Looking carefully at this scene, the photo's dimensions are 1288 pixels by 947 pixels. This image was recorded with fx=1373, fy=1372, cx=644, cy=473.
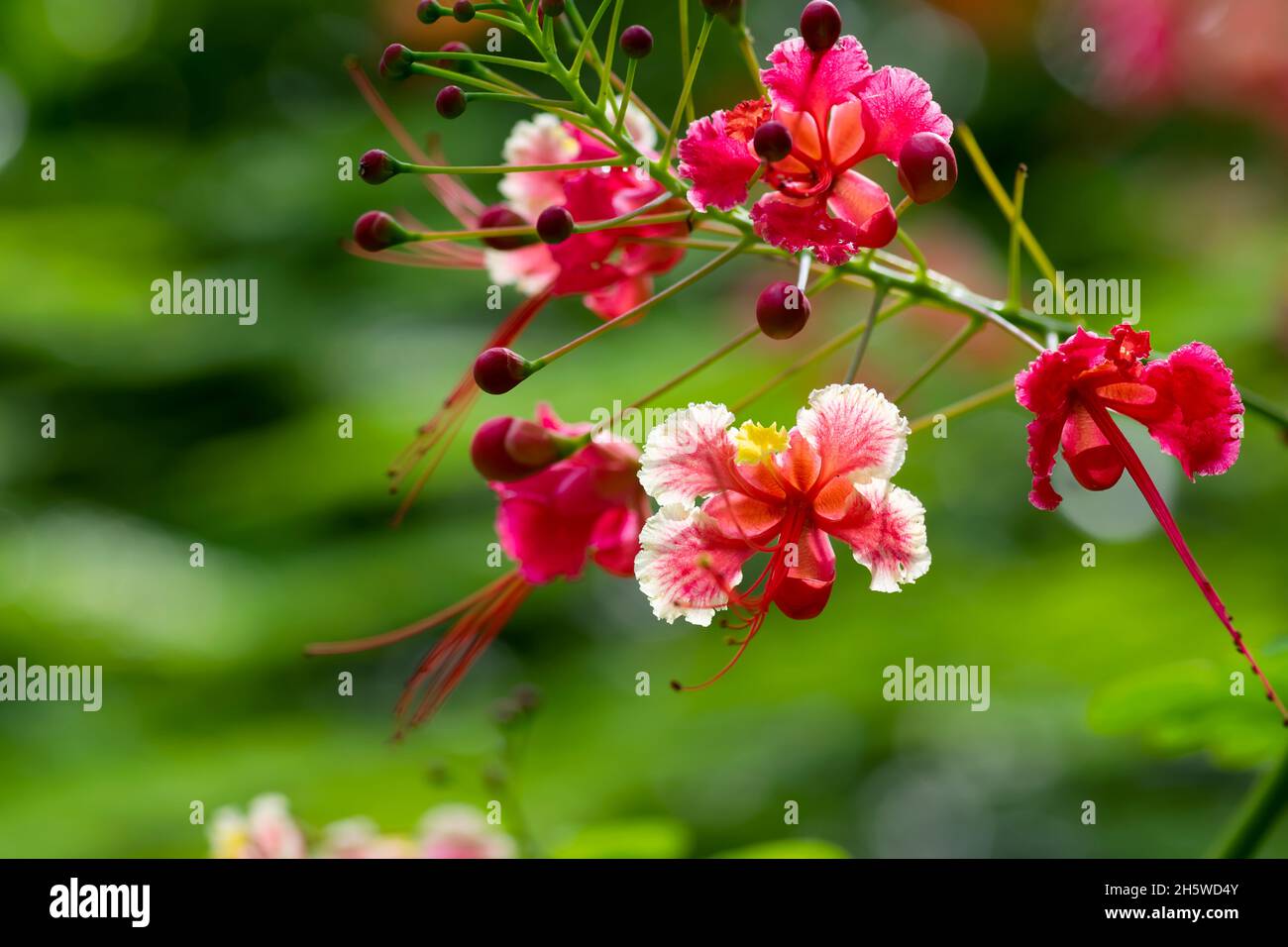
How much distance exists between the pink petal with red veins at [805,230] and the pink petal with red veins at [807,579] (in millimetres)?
353

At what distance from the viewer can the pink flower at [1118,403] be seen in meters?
1.61

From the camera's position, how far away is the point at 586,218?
191cm

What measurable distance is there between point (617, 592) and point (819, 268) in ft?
13.6

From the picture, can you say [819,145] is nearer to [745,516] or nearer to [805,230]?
[805,230]

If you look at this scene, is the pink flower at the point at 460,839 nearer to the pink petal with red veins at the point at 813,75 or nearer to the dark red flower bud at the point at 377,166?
the dark red flower bud at the point at 377,166

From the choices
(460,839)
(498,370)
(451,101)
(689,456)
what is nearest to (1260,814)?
(689,456)

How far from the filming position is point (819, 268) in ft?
6.07

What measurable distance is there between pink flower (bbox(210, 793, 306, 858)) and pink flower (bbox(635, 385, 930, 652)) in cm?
141

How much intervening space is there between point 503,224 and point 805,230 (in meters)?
0.53

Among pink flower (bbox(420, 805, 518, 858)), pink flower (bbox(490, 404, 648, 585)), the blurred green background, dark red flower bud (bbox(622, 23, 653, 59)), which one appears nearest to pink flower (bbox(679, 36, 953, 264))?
dark red flower bud (bbox(622, 23, 653, 59))

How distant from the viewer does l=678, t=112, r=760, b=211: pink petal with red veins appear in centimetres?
160

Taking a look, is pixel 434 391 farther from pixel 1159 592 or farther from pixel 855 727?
pixel 1159 592

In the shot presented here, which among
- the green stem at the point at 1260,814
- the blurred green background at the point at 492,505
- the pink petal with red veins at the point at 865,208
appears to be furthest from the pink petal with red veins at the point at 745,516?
the blurred green background at the point at 492,505

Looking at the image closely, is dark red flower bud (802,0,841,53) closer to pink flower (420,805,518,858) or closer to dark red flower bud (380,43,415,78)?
dark red flower bud (380,43,415,78)
